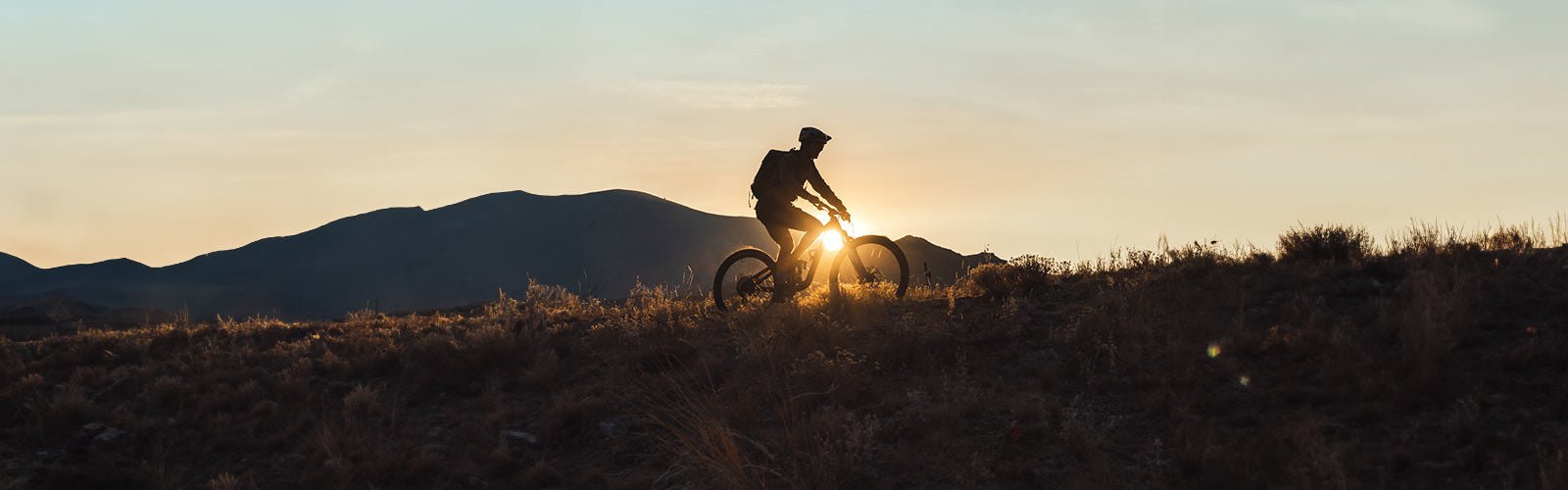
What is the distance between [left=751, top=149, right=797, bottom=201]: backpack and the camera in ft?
46.0

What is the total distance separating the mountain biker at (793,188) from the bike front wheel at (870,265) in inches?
17.5

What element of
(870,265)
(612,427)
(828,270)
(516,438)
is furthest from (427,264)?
(612,427)

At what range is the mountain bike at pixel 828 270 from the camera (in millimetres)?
14367

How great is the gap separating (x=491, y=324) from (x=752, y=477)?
23.2 feet

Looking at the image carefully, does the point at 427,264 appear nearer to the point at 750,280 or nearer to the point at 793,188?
Answer: the point at 750,280

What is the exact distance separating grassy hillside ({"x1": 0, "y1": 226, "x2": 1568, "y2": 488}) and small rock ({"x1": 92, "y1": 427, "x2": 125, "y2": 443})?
0.04 m

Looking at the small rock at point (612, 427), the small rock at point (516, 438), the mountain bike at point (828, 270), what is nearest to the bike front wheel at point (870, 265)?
the mountain bike at point (828, 270)

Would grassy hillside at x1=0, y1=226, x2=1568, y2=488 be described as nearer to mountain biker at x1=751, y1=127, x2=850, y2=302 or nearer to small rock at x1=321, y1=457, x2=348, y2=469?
small rock at x1=321, y1=457, x2=348, y2=469

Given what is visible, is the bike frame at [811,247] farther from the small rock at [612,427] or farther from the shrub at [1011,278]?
the small rock at [612,427]

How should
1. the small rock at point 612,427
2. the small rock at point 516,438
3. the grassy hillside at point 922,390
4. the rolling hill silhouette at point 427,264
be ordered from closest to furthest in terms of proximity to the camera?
the grassy hillside at point 922,390, the small rock at point 612,427, the small rock at point 516,438, the rolling hill silhouette at point 427,264

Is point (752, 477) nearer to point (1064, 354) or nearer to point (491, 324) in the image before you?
point (1064, 354)

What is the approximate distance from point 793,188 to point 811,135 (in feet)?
2.20

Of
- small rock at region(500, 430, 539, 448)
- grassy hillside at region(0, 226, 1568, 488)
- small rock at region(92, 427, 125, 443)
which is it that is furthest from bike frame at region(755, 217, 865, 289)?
small rock at region(92, 427, 125, 443)

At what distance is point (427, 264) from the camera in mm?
175375
